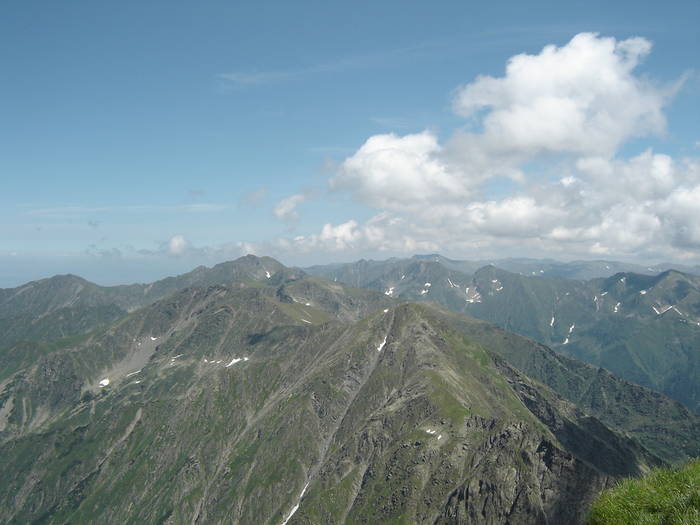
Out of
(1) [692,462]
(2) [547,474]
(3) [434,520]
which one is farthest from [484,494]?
(1) [692,462]

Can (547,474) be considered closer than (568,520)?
No

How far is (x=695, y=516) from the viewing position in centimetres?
1719

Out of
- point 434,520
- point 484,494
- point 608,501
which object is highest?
point 608,501

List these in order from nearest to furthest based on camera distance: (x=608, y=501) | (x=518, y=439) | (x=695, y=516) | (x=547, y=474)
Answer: (x=695, y=516)
(x=608, y=501)
(x=547, y=474)
(x=518, y=439)

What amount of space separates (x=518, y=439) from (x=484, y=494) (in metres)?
27.4

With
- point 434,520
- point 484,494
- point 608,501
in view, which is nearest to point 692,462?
point 608,501

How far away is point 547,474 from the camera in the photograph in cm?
16400

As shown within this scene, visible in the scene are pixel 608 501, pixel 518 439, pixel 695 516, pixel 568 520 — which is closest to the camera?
pixel 695 516

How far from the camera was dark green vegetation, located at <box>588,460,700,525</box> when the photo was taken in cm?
1809

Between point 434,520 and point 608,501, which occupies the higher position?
point 608,501

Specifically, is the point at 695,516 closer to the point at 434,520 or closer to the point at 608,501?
the point at 608,501

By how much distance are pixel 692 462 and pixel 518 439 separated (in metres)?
180

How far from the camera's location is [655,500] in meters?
19.4

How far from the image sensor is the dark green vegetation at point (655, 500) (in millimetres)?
18094
